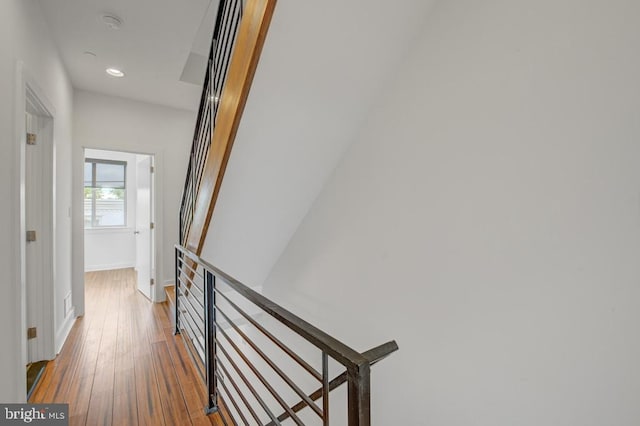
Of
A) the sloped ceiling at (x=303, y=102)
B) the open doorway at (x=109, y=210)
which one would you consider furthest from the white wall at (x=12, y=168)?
the open doorway at (x=109, y=210)

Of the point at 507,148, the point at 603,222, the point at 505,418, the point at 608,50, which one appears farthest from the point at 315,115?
the point at 505,418

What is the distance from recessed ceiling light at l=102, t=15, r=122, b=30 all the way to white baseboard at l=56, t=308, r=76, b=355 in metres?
2.57

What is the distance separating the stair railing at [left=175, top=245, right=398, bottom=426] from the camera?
2.22 feet

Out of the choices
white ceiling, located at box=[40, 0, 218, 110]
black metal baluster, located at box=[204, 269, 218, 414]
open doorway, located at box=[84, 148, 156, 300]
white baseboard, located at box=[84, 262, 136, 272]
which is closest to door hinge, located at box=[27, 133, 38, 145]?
white ceiling, located at box=[40, 0, 218, 110]

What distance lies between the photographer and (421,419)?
1433 millimetres

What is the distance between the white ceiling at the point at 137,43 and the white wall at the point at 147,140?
19cm

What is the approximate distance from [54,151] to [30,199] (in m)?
A: 0.44

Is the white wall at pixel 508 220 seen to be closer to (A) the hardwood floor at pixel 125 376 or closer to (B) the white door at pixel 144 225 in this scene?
(A) the hardwood floor at pixel 125 376

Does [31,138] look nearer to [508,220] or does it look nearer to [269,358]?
[269,358]

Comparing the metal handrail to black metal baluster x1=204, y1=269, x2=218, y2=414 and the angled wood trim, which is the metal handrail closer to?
black metal baluster x1=204, y1=269, x2=218, y2=414

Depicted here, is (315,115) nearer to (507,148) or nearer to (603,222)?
(507,148)

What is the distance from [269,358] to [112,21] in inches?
110

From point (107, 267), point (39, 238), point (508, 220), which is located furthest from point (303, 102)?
point (107, 267)

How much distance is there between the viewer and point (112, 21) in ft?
7.16
